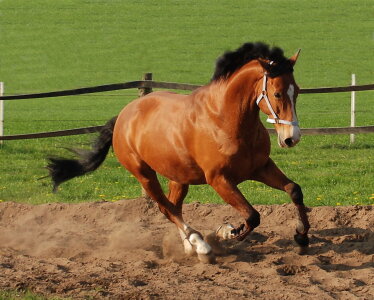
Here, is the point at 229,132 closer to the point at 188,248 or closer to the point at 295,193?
the point at 295,193

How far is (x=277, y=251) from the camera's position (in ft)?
24.5

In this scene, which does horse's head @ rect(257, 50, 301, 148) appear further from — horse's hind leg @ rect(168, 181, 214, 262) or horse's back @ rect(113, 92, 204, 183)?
horse's hind leg @ rect(168, 181, 214, 262)

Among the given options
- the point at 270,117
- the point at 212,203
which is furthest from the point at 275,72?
the point at 212,203

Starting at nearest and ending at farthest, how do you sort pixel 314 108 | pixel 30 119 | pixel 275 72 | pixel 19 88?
pixel 275 72 → pixel 30 119 → pixel 314 108 → pixel 19 88

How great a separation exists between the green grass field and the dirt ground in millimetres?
1522

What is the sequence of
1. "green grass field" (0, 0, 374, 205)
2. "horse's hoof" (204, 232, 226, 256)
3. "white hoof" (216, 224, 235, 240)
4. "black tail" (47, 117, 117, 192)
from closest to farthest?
"white hoof" (216, 224, 235, 240) → "horse's hoof" (204, 232, 226, 256) → "black tail" (47, 117, 117, 192) → "green grass field" (0, 0, 374, 205)

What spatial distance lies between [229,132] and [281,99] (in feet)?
2.09

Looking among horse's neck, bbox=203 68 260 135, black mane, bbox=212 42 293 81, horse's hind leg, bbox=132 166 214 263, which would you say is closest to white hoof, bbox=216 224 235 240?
horse's hind leg, bbox=132 166 214 263

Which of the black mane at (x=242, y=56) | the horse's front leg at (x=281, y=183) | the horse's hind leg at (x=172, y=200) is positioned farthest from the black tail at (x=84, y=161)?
the horse's front leg at (x=281, y=183)

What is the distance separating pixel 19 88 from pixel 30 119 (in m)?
8.54

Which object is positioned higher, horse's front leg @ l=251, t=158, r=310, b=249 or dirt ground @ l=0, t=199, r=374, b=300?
horse's front leg @ l=251, t=158, r=310, b=249

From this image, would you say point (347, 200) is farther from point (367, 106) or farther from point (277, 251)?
point (367, 106)

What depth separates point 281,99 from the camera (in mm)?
6191

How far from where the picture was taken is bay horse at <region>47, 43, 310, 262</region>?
20.6 feet
